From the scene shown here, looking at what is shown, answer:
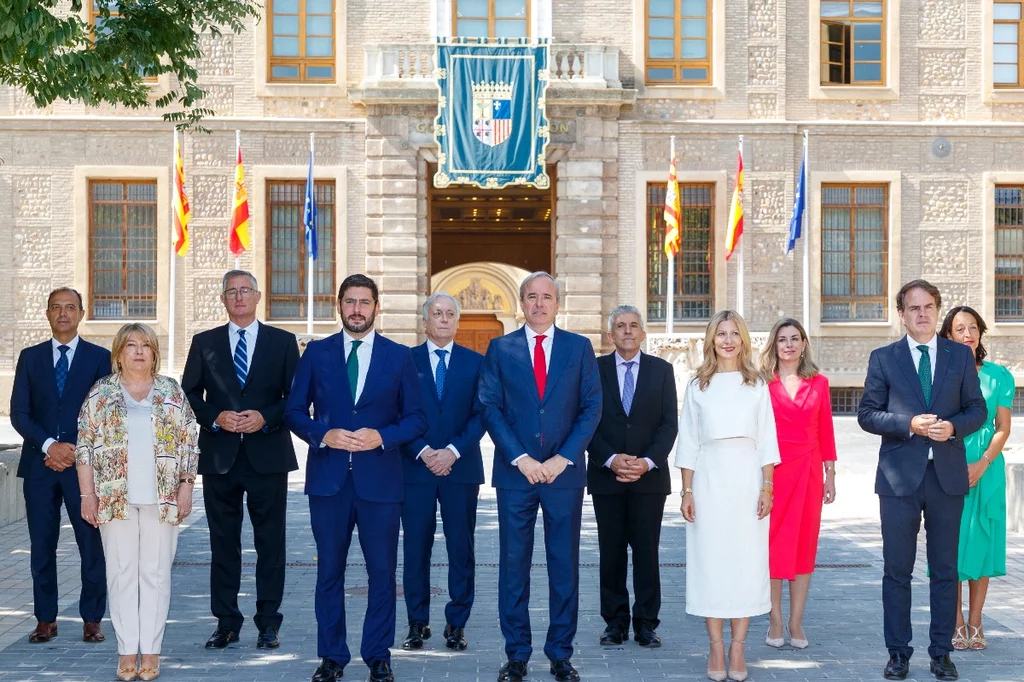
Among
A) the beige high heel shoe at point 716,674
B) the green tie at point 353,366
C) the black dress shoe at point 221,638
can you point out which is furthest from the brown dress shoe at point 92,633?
the beige high heel shoe at point 716,674

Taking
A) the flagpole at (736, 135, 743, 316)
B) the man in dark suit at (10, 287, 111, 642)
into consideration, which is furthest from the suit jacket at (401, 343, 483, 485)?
the flagpole at (736, 135, 743, 316)

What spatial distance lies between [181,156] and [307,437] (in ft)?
63.6

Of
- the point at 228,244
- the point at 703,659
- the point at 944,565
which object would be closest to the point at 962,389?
the point at 944,565

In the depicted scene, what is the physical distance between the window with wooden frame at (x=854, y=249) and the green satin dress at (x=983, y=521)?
19.1m

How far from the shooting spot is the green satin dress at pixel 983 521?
742cm

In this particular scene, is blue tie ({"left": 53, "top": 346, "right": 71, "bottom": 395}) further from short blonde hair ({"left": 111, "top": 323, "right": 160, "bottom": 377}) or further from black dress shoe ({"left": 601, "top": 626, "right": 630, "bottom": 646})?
black dress shoe ({"left": 601, "top": 626, "right": 630, "bottom": 646})

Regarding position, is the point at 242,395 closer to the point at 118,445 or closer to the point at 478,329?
the point at 118,445

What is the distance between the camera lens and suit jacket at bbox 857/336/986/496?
7027mm

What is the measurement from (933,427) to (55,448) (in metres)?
4.82

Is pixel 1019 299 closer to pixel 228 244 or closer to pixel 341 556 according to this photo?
pixel 228 244

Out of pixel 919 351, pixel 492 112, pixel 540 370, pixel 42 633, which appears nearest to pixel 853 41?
pixel 492 112

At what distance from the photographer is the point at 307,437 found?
6.93 meters

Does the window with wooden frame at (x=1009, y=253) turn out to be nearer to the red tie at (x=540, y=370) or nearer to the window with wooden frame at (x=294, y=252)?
the window with wooden frame at (x=294, y=252)

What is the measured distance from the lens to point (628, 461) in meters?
7.75
